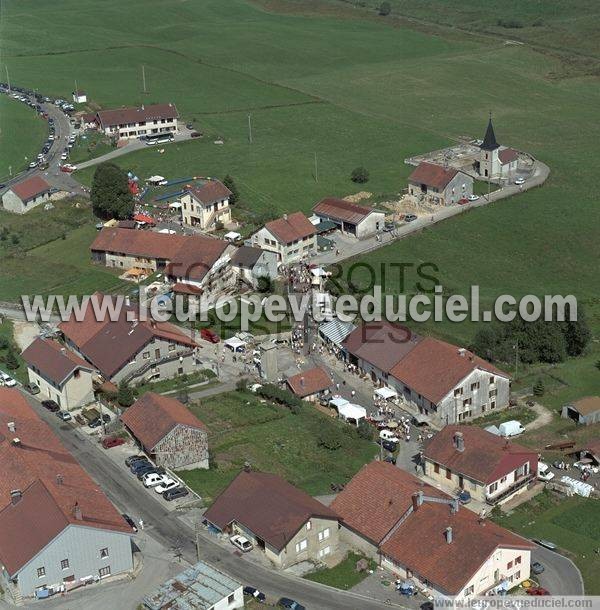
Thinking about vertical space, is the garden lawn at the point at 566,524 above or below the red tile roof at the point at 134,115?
below

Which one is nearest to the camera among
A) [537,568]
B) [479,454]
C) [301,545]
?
[537,568]

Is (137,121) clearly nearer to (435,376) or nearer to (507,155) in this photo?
(507,155)

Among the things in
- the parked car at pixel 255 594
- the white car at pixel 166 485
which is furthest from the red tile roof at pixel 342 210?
the parked car at pixel 255 594

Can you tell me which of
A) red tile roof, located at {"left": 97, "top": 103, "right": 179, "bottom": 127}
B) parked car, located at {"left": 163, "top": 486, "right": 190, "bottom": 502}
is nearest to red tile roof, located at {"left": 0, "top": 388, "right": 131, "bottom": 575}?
parked car, located at {"left": 163, "top": 486, "right": 190, "bottom": 502}

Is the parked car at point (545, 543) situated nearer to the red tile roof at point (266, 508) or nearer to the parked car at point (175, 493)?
the red tile roof at point (266, 508)

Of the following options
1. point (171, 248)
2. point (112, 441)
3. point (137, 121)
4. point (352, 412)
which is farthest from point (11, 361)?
point (137, 121)
